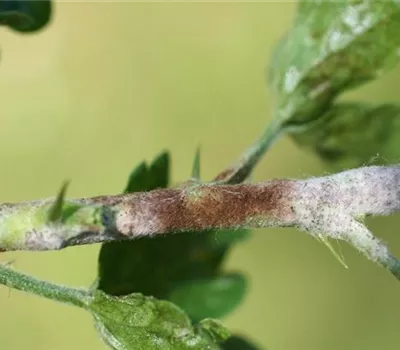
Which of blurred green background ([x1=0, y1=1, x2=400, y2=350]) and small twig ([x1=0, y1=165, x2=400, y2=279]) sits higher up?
small twig ([x1=0, y1=165, x2=400, y2=279])

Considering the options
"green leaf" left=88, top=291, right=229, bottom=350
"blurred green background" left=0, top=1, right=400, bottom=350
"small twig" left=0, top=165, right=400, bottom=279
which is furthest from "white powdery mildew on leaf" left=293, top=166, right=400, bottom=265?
"blurred green background" left=0, top=1, right=400, bottom=350

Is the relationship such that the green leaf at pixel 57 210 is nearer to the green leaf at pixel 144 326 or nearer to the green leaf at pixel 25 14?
the green leaf at pixel 144 326

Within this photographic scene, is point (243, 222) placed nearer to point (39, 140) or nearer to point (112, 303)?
point (112, 303)

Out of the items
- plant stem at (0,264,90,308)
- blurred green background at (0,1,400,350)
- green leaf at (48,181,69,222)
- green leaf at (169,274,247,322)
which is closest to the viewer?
green leaf at (48,181,69,222)

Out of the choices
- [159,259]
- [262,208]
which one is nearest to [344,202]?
[262,208]

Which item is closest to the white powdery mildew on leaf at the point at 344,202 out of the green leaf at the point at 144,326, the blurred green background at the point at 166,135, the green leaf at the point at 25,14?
the green leaf at the point at 144,326

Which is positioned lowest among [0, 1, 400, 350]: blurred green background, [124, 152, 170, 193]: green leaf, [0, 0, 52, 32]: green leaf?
[0, 1, 400, 350]: blurred green background

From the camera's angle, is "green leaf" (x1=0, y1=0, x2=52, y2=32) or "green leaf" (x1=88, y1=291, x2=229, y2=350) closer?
"green leaf" (x1=88, y1=291, x2=229, y2=350)

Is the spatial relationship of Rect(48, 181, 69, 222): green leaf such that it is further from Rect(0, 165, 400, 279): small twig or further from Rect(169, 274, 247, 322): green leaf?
Rect(169, 274, 247, 322): green leaf
